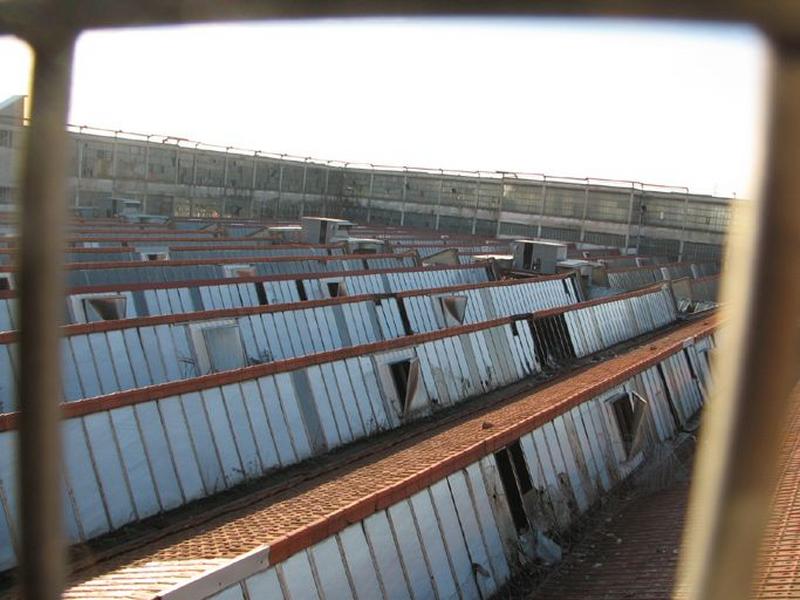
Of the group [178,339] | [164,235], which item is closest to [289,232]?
[164,235]

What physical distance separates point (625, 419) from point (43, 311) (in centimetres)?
1049

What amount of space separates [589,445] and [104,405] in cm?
613

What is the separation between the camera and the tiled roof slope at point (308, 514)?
5238 millimetres

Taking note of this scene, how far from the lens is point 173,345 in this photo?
1376 centimetres

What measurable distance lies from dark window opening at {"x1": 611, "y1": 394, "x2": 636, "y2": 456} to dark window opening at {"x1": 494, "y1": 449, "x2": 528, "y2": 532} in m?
3.30

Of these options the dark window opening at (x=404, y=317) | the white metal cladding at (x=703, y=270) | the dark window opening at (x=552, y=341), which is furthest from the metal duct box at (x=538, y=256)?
the dark window opening at (x=404, y=317)

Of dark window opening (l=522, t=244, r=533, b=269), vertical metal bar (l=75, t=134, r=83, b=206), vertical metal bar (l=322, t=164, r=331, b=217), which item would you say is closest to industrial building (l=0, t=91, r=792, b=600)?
dark window opening (l=522, t=244, r=533, b=269)

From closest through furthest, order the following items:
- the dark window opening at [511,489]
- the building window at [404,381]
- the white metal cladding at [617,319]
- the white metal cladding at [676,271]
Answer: the dark window opening at [511,489] → the building window at [404,381] → the white metal cladding at [617,319] → the white metal cladding at [676,271]

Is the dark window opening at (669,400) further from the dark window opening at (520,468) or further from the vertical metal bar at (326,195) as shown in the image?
the vertical metal bar at (326,195)

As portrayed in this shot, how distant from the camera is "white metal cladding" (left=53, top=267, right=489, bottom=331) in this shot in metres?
16.7

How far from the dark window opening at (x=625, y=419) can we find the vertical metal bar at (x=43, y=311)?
1009 cm

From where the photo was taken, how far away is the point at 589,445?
9977 millimetres

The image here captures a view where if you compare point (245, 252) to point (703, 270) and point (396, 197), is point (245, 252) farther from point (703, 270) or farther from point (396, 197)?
point (396, 197)

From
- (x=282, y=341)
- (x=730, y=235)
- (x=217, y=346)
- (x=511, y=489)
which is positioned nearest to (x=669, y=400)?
(x=511, y=489)
